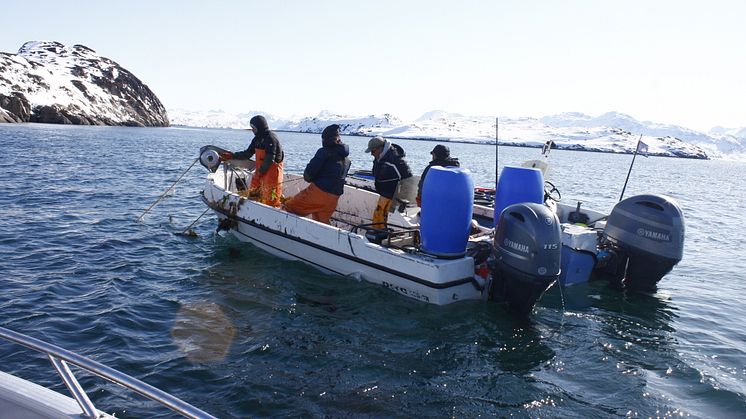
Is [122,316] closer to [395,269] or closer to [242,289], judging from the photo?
[242,289]

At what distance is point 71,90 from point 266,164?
9510cm

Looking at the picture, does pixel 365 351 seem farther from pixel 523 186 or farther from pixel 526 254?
pixel 523 186

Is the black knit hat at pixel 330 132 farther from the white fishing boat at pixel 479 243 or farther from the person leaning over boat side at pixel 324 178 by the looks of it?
the white fishing boat at pixel 479 243

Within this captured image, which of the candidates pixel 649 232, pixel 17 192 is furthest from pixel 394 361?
pixel 17 192

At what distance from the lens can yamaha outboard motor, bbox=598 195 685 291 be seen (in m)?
8.18

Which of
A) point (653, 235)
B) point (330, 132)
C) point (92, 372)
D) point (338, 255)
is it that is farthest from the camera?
point (330, 132)

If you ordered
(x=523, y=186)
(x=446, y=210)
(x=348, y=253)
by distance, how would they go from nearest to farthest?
(x=446, y=210)
(x=348, y=253)
(x=523, y=186)

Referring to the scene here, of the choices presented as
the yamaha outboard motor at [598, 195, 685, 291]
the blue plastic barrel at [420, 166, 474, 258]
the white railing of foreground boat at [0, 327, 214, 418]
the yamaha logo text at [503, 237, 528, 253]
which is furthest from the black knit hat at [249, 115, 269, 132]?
the white railing of foreground boat at [0, 327, 214, 418]

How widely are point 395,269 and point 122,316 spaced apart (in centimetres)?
379

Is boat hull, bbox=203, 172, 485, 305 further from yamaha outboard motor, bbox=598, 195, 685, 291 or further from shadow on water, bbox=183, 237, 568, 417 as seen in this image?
yamaha outboard motor, bbox=598, 195, 685, 291

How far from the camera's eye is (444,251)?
7.45 meters

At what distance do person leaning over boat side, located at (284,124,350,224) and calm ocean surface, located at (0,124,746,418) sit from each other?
46.6 inches

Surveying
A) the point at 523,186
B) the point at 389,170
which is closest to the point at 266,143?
the point at 389,170

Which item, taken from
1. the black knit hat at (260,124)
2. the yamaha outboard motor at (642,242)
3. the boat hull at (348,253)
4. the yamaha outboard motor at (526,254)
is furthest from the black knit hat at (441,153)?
the black knit hat at (260,124)
